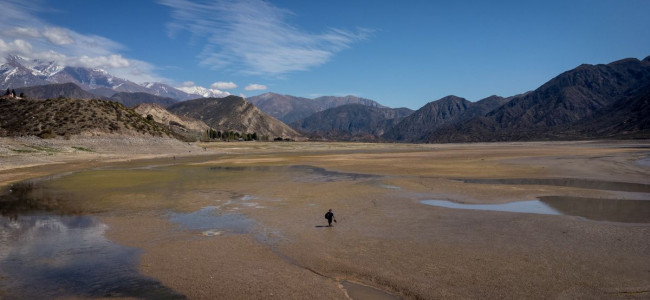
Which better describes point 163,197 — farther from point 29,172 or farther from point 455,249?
point 29,172

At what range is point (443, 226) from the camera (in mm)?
17641

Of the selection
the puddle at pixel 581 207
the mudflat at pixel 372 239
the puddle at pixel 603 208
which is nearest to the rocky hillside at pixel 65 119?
the mudflat at pixel 372 239

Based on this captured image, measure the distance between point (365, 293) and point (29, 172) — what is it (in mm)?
45447

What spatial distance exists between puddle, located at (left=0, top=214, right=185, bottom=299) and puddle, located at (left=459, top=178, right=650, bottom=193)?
29.0 meters

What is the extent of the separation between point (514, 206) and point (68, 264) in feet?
73.7

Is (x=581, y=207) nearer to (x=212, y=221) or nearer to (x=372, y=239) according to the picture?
(x=372, y=239)

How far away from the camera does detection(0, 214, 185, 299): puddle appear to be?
10.5 m

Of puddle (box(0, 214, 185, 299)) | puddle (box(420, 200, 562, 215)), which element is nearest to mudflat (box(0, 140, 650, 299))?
puddle (box(0, 214, 185, 299))

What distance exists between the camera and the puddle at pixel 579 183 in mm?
28078

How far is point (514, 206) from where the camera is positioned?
73.3 feet

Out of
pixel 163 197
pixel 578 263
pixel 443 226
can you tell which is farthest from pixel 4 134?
pixel 578 263

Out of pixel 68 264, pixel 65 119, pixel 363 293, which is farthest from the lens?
pixel 65 119

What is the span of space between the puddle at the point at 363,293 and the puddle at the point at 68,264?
4.64 m

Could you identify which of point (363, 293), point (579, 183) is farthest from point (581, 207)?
point (363, 293)
